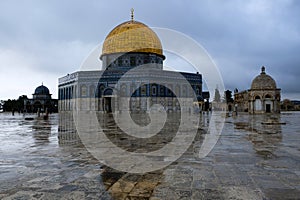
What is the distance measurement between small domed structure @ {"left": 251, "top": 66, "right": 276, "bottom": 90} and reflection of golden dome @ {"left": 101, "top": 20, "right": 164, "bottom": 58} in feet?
58.9

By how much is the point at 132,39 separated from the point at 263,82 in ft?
78.2

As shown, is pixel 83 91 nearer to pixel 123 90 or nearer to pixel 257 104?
pixel 123 90

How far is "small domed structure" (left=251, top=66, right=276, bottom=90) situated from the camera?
4366 cm

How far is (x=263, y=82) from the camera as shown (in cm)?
4400

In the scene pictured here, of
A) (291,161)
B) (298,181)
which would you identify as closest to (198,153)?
(291,161)

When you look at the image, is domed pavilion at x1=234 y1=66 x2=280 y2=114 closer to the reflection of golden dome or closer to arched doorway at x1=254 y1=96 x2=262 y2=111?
arched doorway at x1=254 y1=96 x2=262 y2=111

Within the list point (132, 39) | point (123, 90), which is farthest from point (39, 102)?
point (132, 39)

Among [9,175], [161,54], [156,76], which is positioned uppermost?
[161,54]

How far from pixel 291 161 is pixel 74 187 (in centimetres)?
409

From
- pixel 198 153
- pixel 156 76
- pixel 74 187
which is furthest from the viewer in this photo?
pixel 156 76

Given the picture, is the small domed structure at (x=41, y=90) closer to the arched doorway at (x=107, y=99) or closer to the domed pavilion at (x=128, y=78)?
the domed pavilion at (x=128, y=78)

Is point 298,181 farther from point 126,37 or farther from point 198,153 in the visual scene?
point 126,37

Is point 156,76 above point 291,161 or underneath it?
above

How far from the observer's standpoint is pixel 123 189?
11.0ft
